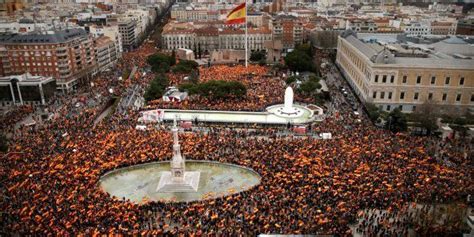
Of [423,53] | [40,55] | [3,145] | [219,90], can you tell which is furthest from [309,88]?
[40,55]

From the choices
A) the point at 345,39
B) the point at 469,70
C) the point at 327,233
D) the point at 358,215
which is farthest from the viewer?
the point at 345,39

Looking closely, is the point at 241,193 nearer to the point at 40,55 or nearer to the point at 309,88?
the point at 309,88

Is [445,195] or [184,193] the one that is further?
[184,193]

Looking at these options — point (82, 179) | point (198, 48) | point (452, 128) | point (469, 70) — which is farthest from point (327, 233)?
point (198, 48)

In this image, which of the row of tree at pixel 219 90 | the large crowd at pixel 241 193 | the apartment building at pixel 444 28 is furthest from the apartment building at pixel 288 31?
the large crowd at pixel 241 193

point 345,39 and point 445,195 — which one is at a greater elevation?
point 345,39

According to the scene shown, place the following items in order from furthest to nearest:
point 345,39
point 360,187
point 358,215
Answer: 1. point 345,39
2. point 360,187
3. point 358,215

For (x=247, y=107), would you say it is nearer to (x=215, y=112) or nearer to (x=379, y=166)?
(x=215, y=112)
